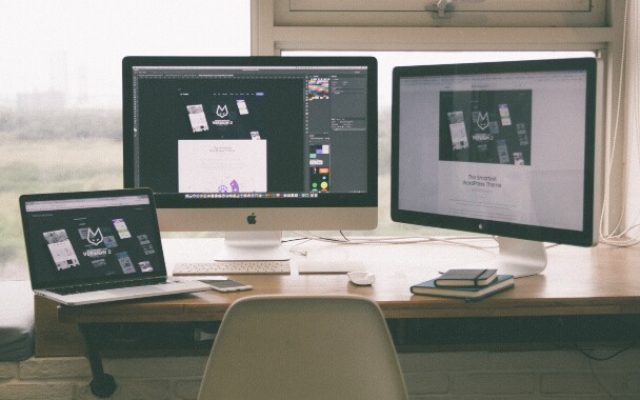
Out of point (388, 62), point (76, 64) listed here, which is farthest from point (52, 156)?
point (388, 62)

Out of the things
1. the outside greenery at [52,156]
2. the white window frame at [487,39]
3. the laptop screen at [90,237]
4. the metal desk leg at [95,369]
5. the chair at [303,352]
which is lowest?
the metal desk leg at [95,369]

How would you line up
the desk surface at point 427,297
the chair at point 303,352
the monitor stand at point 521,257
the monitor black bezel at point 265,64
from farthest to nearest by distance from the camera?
the monitor black bezel at point 265,64
the monitor stand at point 521,257
the desk surface at point 427,297
the chair at point 303,352

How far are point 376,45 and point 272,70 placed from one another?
1.69ft

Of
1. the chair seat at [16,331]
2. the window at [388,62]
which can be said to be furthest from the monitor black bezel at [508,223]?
the chair seat at [16,331]

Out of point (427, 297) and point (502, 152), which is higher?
point (502, 152)

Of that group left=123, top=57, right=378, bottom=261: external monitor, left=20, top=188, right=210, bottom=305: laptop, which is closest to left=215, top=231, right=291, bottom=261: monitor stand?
left=123, top=57, right=378, bottom=261: external monitor

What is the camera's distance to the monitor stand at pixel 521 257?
1809 millimetres

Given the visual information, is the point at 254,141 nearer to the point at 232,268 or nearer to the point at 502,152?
the point at 232,268

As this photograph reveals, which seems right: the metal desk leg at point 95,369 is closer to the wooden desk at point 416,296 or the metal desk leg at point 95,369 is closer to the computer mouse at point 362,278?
the wooden desk at point 416,296

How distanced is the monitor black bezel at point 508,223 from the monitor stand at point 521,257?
0.09 metres

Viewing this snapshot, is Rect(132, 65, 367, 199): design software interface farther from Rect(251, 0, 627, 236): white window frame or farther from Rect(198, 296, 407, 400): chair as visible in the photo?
Rect(198, 296, 407, 400): chair

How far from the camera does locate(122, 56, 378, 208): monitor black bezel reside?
1933mm

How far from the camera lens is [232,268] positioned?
1853 millimetres

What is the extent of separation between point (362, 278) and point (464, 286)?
0.23 m
